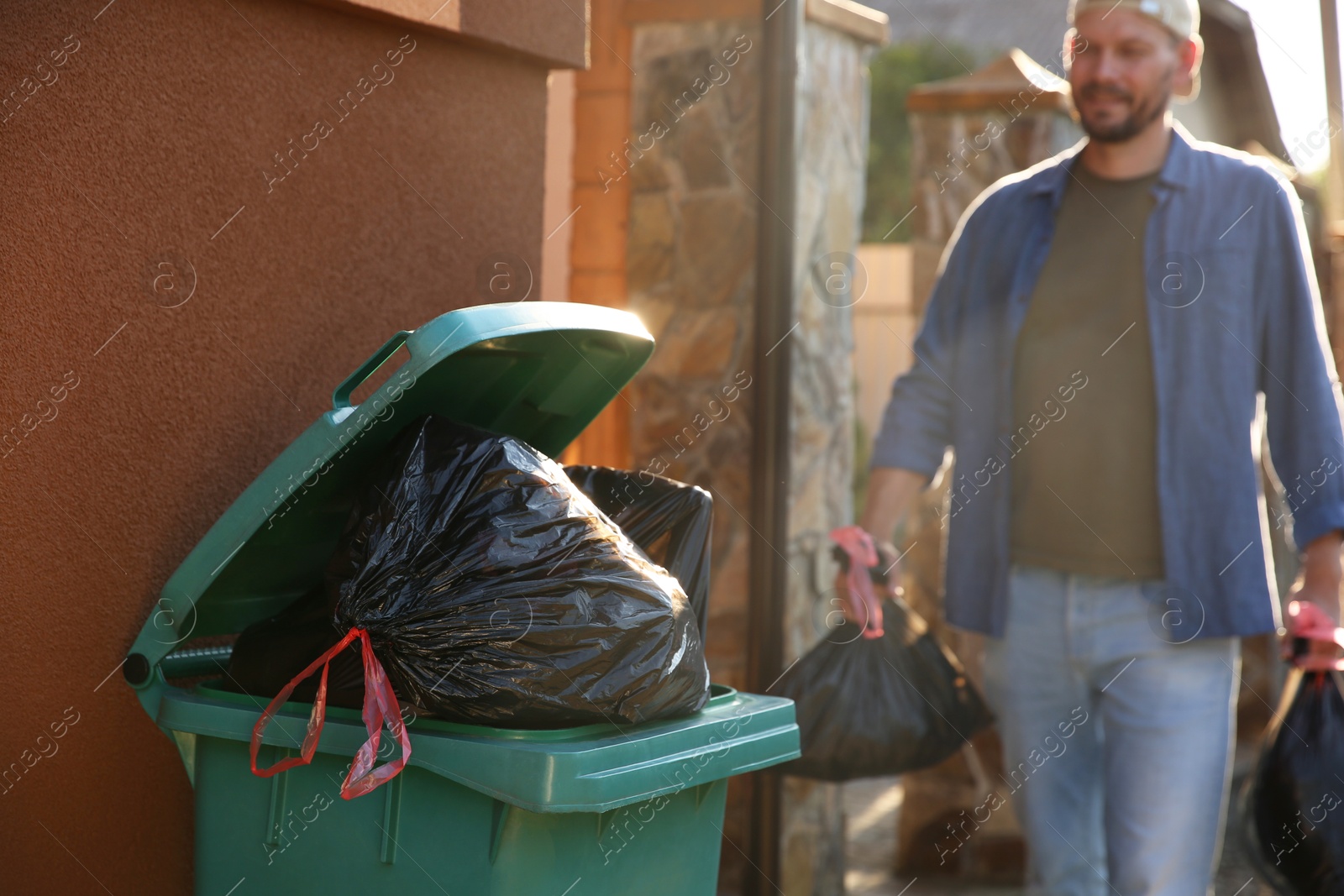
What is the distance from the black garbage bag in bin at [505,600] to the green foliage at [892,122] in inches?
720

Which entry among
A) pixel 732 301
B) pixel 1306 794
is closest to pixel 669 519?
pixel 1306 794

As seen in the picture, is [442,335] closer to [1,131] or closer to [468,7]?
[1,131]

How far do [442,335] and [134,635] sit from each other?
0.86 meters

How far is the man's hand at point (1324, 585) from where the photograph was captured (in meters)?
2.88

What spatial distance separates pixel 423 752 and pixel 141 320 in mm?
971

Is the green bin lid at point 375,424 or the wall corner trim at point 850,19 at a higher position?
the wall corner trim at point 850,19

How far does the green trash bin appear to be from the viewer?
5.59 feet

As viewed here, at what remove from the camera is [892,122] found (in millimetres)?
20641

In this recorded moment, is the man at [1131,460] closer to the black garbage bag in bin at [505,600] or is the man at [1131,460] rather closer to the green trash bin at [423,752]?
the green trash bin at [423,752]

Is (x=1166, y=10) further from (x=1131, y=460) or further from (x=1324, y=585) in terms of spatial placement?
(x=1324, y=585)

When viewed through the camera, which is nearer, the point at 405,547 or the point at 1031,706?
the point at 405,547

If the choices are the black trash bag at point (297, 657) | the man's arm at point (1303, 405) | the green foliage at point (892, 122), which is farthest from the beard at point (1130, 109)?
the green foliage at point (892, 122)

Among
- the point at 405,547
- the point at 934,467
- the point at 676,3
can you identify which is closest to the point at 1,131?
the point at 405,547

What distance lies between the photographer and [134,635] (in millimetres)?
2195
